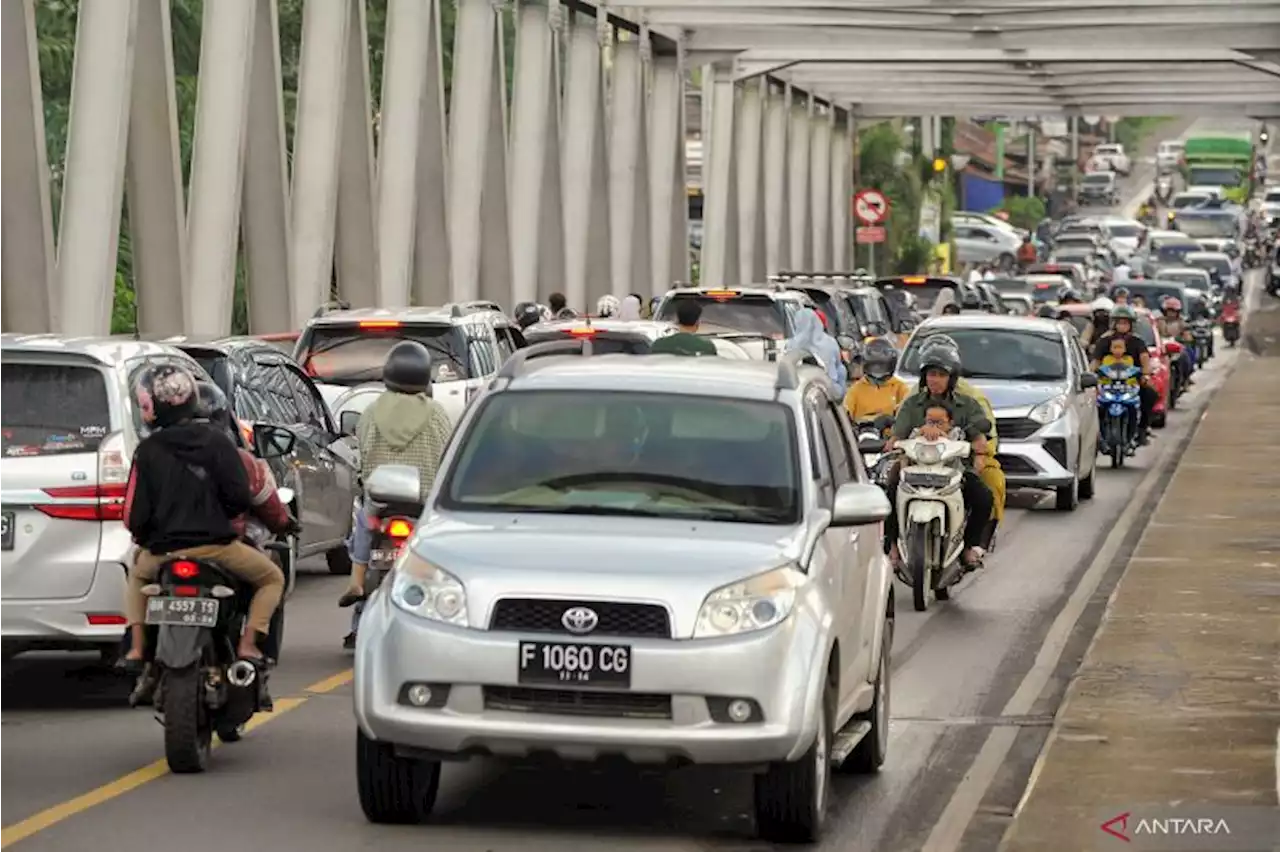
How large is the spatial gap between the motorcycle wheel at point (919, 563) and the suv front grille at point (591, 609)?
8.85m

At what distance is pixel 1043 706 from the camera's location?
14445 mm

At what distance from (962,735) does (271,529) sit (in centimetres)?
299

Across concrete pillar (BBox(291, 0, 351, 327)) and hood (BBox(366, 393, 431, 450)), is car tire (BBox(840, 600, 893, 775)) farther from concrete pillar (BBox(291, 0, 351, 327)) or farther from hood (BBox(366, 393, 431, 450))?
concrete pillar (BBox(291, 0, 351, 327))

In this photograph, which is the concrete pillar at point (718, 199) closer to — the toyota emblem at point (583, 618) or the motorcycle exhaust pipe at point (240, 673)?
the motorcycle exhaust pipe at point (240, 673)

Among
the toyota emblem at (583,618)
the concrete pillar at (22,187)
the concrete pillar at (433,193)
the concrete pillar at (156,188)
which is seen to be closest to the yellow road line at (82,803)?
the toyota emblem at (583,618)

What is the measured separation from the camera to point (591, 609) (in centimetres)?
1036

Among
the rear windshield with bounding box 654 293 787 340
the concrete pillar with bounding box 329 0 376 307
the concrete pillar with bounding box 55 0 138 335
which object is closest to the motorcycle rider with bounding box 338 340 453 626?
the concrete pillar with bounding box 55 0 138 335

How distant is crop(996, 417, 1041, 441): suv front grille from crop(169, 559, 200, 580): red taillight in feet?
52.8

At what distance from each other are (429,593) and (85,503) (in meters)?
3.44

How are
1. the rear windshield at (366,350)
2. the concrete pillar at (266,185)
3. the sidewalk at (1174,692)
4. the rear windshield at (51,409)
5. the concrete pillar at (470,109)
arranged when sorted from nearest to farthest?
1. the sidewalk at (1174,692)
2. the rear windshield at (51,409)
3. the rear windshield at (366,350)
4. the concrete pillar at (266,185)
5. the concrete pillar at (470,109)

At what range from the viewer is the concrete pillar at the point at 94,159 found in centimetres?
2897

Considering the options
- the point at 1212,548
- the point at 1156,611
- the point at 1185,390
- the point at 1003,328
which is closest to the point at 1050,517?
the point at 1003,328

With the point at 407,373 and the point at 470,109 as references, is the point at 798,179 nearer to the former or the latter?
the point at 470,109

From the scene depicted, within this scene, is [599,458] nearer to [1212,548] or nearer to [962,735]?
[962,735]
